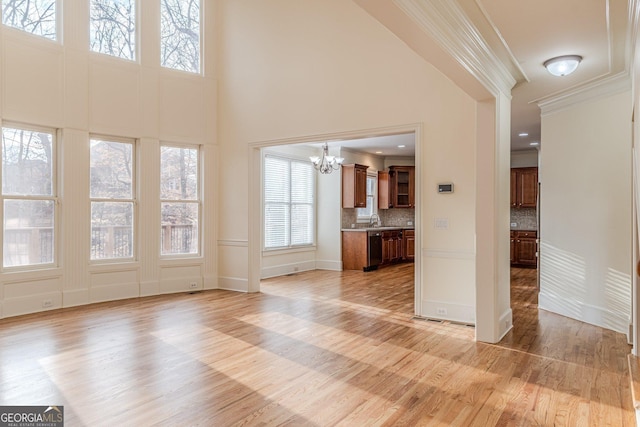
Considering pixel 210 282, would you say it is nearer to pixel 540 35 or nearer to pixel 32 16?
pixel 32 16

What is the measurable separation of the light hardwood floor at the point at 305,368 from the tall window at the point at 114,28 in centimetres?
377

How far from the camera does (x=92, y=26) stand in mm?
5973

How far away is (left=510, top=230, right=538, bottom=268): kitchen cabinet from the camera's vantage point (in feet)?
32.0

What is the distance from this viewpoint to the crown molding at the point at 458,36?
2.43m

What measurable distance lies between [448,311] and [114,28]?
6173 millimetres

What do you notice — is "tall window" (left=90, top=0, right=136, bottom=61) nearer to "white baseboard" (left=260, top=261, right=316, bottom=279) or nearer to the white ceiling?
"white baseboard" (left=260, top=261, right=316, bottom=279)

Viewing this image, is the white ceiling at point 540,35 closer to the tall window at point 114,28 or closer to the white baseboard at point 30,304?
the tall window at point 114,28

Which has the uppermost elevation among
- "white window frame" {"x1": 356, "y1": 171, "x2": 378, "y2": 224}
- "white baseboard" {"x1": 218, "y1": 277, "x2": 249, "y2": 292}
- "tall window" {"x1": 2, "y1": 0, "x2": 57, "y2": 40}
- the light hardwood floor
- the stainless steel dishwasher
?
"tall window" {"x1": 2, "y1": 0, "x2": 57, "y2": 40}

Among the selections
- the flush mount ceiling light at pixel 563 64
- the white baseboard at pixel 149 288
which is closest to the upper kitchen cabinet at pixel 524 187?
the flush mount ceiling light at pixel 563 64

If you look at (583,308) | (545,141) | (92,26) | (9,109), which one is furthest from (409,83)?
(9,109)

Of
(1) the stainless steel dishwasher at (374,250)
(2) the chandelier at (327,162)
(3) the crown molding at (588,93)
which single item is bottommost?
(1) the stainless steel dishwasher at (374,250)

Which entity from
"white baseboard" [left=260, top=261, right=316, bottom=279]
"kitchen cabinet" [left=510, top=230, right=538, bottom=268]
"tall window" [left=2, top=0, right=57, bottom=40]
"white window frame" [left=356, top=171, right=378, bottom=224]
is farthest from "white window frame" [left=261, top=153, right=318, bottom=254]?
"kitchen cabinet" [left=510, top=230, right=538, bottom=268]

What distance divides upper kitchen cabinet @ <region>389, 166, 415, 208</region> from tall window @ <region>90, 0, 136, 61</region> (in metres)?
7.10

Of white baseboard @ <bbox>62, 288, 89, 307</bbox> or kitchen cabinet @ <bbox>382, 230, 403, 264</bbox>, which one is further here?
kitchen cabinet @ <bbox>382, 230, 403, 264</bbox>
